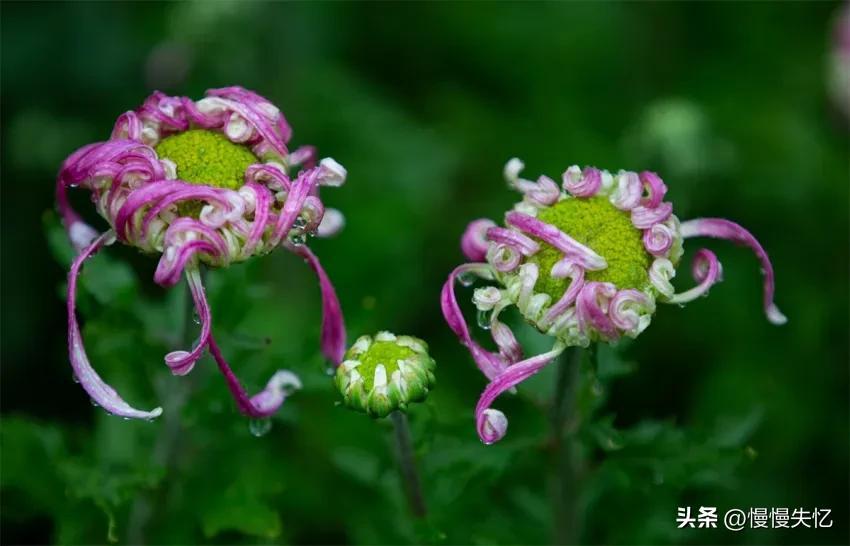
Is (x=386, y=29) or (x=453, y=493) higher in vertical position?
(x=386, y=29)

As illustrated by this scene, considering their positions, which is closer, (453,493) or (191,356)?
(191,356)

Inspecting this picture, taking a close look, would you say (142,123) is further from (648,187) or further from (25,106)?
(25,106)

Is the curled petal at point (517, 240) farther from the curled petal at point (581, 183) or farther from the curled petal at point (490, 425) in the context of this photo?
the curled petal at point (490, 425)

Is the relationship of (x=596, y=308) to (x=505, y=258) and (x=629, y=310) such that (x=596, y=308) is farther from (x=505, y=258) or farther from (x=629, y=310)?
(x=505, y=258)

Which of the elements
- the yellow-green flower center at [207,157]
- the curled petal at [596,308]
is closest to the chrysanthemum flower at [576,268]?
the curled petal at [596,308]

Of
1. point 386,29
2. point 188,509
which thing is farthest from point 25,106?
point 188,509

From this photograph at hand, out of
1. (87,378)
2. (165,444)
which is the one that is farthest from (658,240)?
(165,444)
